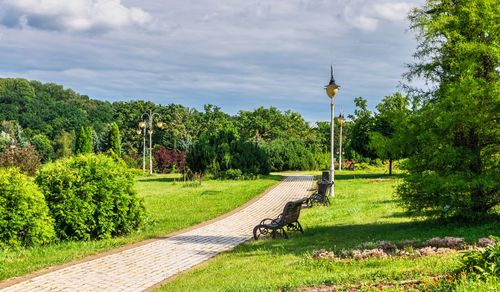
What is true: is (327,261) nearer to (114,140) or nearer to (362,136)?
(362,136)

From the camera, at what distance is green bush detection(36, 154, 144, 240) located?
1165 centimetres

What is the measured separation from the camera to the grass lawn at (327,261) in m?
6.95

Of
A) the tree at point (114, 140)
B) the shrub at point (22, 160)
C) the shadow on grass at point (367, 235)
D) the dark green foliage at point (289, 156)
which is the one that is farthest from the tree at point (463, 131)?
the tree at point (114, 140)

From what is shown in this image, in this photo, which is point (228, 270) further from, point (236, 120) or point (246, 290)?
point (236, 120)

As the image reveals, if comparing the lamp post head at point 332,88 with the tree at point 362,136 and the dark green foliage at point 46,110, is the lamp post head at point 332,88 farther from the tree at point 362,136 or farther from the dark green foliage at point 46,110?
the dark green foliage at point 46,110

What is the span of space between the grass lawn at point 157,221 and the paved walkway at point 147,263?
55 cm

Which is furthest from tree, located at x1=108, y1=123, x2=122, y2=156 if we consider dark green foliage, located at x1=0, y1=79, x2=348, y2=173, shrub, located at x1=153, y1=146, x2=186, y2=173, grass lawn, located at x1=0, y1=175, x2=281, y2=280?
grass lawn, located at x1=0, y1=175, x2=281, y2=280

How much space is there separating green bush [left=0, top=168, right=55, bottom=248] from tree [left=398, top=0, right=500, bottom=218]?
309 inches

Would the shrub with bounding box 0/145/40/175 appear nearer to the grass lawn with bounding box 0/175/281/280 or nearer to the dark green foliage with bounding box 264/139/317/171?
the grass lawn with bounding box 0/175/281/280

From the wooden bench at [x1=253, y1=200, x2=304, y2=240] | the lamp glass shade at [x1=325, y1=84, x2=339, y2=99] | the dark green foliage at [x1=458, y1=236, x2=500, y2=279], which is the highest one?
the lamp glass shade at [x1=325, y1=84, x2=339, y2=99]

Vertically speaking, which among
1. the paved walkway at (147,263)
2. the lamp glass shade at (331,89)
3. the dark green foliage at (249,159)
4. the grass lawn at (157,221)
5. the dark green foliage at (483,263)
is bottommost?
the paved walkway at (147,263)

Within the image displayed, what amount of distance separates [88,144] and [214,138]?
17857 millimetres

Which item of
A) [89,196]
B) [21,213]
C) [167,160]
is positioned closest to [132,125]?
[167,160]

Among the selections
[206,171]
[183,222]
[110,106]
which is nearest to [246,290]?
[183,222]
